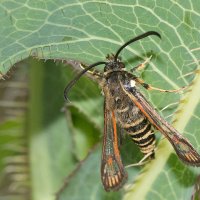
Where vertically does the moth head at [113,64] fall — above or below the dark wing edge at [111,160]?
above

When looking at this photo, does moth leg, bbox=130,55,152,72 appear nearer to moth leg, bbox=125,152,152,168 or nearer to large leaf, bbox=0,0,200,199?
large leaf, bbox=0,0,200,199

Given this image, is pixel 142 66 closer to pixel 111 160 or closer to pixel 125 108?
pixel 125 108

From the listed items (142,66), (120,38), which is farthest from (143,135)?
(120,38)

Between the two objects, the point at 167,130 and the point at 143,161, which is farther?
the point at 143,161

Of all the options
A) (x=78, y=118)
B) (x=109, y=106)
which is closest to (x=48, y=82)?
(x=78, y=118)

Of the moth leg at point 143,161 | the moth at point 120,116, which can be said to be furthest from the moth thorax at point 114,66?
the moth leg at point 143,161

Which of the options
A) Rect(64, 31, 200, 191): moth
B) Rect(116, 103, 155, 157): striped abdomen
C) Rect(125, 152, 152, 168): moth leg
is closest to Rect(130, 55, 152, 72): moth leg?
Rect(64, 31, 200, 191): moth

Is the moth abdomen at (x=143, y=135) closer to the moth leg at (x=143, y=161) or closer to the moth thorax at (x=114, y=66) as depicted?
the moth leg at (x=143, y=161)
